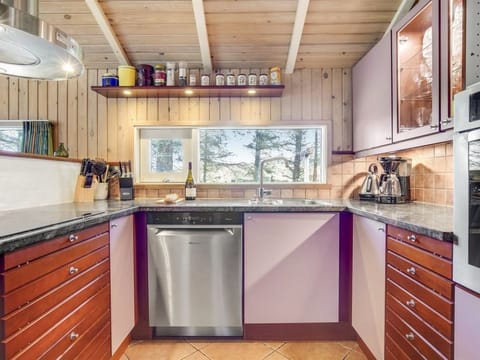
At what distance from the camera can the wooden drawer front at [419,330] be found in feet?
3.49

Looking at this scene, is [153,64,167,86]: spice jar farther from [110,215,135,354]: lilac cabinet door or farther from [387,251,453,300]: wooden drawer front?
[387,251,453,300]: wooden drawer front

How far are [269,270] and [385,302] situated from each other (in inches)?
28.6

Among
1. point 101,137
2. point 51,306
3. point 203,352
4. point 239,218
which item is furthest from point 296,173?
point 51,306

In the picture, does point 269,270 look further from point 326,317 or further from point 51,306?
point 51,306

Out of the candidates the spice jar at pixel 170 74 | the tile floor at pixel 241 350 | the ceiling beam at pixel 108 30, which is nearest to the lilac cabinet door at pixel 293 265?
the tile floor at pixel 241 350

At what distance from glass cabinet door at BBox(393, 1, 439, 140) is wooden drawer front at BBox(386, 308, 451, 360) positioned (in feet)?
3.20

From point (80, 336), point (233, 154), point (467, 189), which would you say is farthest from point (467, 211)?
point (233, 154)

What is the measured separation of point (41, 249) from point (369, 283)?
165 cm

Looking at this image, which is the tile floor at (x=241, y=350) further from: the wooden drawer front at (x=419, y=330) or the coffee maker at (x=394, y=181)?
the coffee maker at (x=394, y=181)

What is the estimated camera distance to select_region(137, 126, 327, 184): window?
2725mm

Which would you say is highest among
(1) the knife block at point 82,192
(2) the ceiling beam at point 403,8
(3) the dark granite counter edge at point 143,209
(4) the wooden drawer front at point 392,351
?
(2) the ceiling beam at point 403,8

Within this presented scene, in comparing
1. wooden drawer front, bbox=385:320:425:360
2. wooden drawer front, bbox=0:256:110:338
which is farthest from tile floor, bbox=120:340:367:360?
wooden drawer front, bbox=0:256:110:338

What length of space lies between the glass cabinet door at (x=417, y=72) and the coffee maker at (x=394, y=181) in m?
0.35

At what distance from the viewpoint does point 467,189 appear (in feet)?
3.18
